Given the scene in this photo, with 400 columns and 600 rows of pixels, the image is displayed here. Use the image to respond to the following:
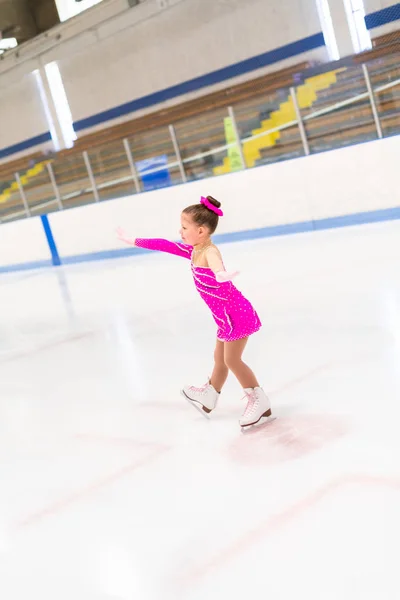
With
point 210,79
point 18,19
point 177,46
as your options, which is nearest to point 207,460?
point 210,79

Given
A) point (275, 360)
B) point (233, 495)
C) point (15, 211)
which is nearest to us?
point (233, 495)

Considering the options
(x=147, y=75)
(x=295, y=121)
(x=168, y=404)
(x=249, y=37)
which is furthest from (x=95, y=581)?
(x=147, y=75)

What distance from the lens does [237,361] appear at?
3168mm

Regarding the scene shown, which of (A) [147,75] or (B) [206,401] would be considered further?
(A) [147,75]

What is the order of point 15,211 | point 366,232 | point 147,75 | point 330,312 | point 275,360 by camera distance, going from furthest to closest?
point 147,75
point 15,211
point 366,232
point 330,312
point 275,360

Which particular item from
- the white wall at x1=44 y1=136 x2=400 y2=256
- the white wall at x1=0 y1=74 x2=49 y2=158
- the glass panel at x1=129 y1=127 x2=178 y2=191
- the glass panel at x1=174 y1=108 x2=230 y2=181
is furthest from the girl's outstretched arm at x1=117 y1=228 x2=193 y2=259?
the white wall at x1=0 y1=74 x2=49 y2=158

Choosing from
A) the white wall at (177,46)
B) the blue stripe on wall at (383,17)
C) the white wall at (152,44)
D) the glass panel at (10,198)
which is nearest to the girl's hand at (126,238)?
the blue stripe on wall at (383,17)

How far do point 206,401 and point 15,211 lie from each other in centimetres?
1052

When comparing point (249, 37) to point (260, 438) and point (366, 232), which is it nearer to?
point (366, 232)

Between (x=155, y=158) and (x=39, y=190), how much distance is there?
256cm

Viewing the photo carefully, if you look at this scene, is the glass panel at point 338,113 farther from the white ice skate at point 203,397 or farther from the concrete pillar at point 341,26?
the white ice skate at point 203,397

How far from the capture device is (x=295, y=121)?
9.22 m

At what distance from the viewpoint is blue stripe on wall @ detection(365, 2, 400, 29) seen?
11.8 meters

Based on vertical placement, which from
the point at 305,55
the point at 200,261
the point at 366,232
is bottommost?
the point at 366,232
